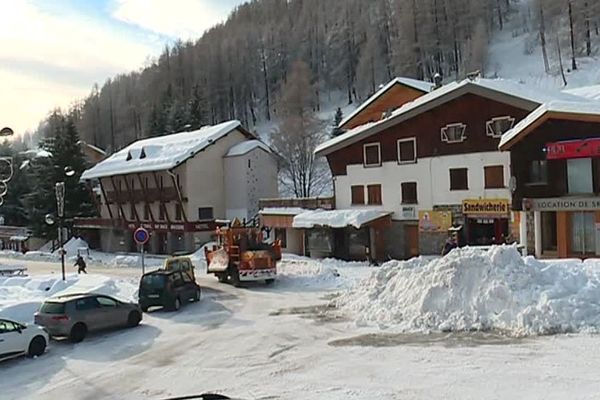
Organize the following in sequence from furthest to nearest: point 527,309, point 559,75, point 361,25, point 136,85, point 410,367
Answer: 1. point 136,85
2. point 361,25
3. point 559,75
4. point 527,309
5. point 410,367

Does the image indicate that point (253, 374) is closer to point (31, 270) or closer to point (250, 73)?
point (31, 270)

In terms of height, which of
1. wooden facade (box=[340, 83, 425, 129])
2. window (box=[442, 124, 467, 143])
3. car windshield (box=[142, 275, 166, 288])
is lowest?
car windshield (box=[142, 275, 166, 288])

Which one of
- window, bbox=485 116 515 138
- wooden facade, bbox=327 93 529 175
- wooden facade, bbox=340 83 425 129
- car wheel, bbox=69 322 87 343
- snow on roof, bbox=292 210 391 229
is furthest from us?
wooden facade, bbox=340 83 425 129

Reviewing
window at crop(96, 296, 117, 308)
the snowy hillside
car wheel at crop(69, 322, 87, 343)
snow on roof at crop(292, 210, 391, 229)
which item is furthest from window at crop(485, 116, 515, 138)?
the snowy hillside

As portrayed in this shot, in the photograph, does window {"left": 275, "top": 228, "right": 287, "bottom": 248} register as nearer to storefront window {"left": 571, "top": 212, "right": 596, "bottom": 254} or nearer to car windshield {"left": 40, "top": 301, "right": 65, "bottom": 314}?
storefront window {"left": 571, "top": 212, "right": 596, "bottom": 254}

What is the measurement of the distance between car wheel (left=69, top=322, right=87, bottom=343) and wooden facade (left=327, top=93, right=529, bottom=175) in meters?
24.5

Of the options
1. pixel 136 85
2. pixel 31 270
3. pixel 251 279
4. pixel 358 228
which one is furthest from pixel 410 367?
pixel 136 85

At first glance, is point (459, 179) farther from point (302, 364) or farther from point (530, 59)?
point (530, 59)

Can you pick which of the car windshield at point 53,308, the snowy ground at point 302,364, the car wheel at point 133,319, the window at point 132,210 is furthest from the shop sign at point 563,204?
the window at point 132,210

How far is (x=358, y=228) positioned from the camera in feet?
134

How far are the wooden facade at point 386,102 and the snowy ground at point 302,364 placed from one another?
103ft

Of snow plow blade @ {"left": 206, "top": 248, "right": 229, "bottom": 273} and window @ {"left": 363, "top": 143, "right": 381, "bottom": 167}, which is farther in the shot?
window @ {"left": 363, "top": 143, "right": 381, "bottom": 167}

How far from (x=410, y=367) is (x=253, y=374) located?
352 centimetres

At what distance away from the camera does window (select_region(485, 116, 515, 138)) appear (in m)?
36.3
